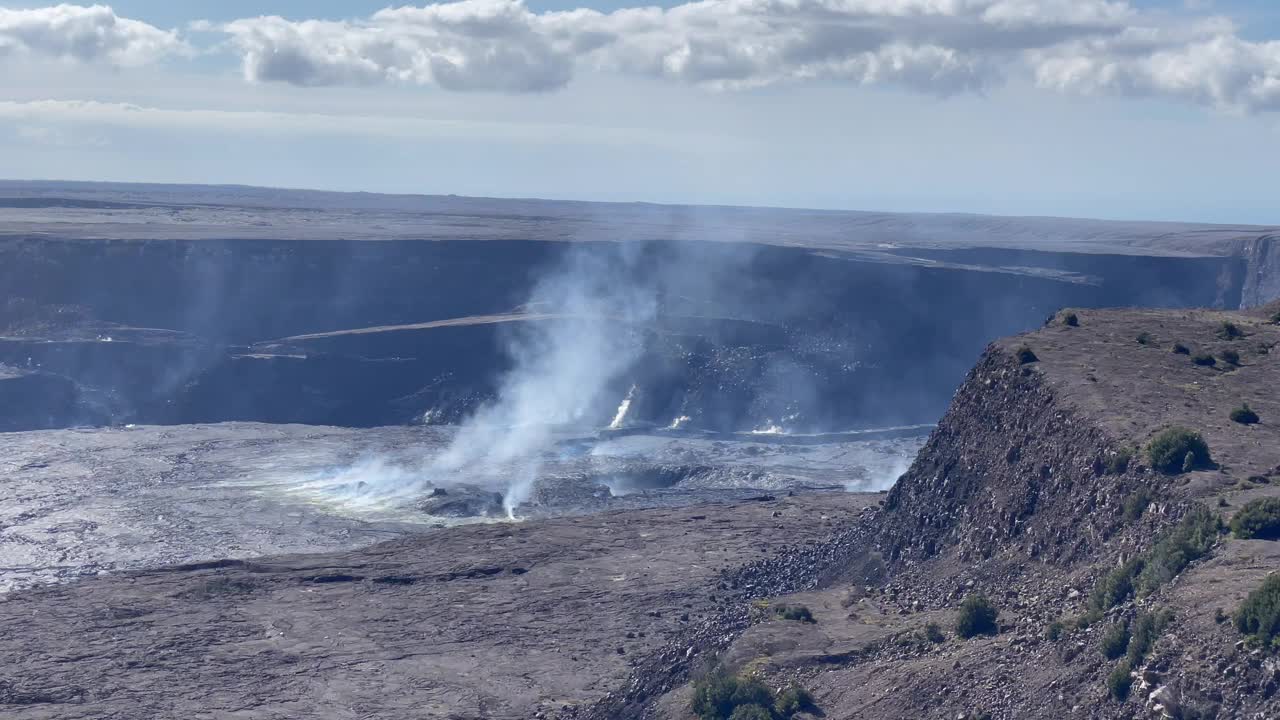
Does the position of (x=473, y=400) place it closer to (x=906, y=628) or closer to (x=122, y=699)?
(x=122, y=699)

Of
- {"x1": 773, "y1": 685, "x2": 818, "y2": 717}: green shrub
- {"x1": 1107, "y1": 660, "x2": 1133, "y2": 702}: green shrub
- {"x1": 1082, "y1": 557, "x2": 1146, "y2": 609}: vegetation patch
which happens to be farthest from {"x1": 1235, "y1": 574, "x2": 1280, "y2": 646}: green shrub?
{"x1": 773, "y1": 685, "x2": 818, "y2": 717}: green shrub

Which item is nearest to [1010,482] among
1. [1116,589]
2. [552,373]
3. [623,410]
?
[1116,589]

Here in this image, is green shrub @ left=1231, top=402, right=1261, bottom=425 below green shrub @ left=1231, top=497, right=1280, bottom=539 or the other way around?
the other way around

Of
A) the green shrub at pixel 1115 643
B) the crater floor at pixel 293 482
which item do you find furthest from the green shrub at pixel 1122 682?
the crater floor at pixel 293 482

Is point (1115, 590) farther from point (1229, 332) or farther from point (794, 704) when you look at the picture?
point (1229, 332)

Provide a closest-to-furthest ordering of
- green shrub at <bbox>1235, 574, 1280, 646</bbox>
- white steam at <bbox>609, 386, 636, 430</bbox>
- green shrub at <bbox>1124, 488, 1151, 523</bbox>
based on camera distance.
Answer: green shrub at <bbox>1235, 574, 1280, 646</bbox> < green shrub at <bbox>1124, 488, 1151, 523</bbox> < white steam at <bbox>609, 386, 636, 430</bbox>

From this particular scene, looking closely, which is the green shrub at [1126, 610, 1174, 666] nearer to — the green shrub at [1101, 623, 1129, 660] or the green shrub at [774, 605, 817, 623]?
the green shrub at [1101, 623, 1129, 660]
